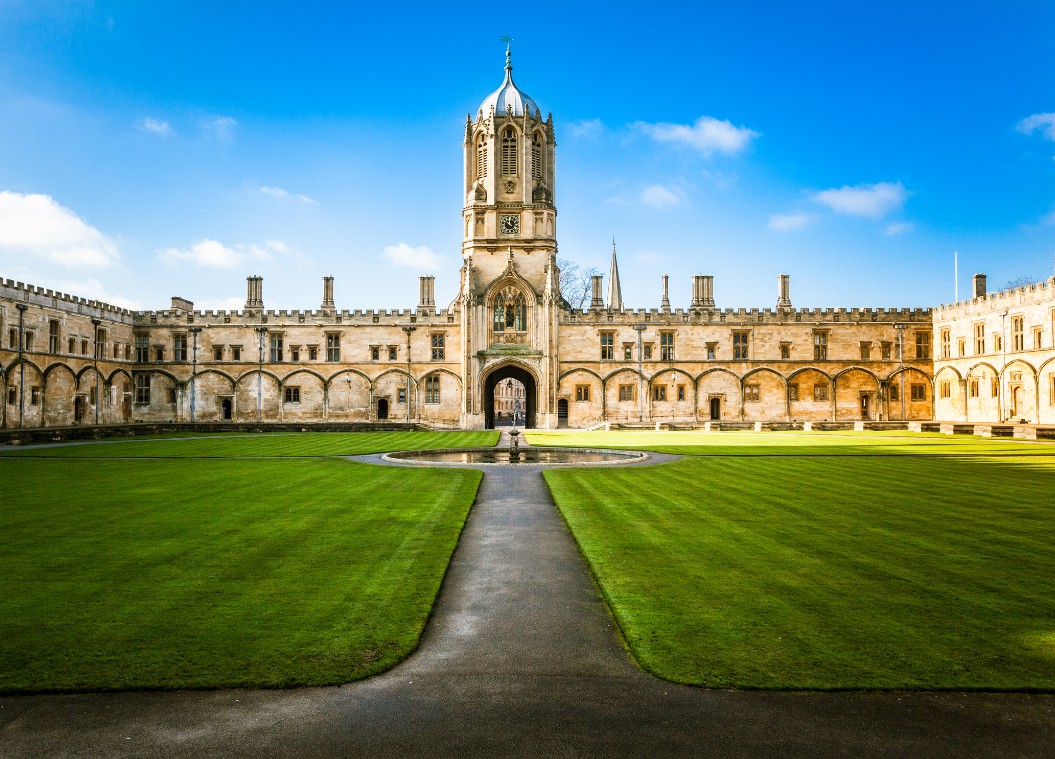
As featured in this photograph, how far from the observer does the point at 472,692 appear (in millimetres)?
5055

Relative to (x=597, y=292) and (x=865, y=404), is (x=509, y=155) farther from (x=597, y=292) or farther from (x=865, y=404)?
Result: (x=865, y=404)

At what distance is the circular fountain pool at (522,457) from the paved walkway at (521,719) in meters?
14.1

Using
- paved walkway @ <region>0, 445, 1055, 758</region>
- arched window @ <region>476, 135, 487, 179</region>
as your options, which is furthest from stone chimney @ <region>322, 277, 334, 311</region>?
paved walkway @ <region>0, 445, 1055, 758</region>

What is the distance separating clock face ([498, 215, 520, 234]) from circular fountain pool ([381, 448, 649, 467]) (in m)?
25.6

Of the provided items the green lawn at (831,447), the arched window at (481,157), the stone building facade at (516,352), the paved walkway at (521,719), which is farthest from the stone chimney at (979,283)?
the paved walkway at (521,719)

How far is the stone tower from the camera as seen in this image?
4697cm

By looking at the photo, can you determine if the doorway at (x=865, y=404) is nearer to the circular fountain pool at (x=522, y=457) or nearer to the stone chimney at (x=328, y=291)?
the circular fountain pool at (x=522, y=457)

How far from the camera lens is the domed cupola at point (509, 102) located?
48.8 m

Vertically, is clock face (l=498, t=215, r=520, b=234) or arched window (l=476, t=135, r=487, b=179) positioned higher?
arched window (l=476, t=135, r=487, b=179)

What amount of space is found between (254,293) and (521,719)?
5082 cm

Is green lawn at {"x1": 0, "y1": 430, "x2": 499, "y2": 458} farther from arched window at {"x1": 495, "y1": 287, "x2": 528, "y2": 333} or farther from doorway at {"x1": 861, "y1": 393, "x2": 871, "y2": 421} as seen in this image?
doorway at {"x1": 861, "y1": 393, "x2": 871, "y2": 421}

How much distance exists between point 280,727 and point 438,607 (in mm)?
2477

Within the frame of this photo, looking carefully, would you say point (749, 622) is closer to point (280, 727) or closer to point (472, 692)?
point (472, 692)

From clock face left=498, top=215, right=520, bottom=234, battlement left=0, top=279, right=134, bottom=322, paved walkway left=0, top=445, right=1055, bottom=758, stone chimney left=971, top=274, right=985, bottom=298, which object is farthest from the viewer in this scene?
clock face left=498, top=215, right=520, bottom=234
